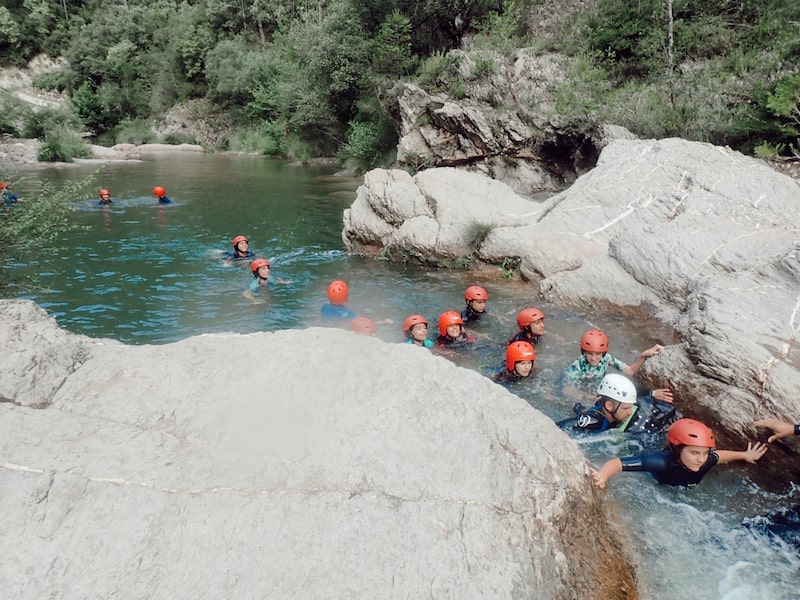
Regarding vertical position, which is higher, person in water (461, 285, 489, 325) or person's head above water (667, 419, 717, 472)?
person's head above water (667, 419, 717, 472)

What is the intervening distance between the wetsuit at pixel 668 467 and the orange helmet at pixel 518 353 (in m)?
1.99

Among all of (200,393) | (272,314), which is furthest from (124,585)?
(272,314)

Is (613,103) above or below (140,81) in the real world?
above

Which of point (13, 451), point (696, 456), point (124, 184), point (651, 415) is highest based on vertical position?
point (13, 451)

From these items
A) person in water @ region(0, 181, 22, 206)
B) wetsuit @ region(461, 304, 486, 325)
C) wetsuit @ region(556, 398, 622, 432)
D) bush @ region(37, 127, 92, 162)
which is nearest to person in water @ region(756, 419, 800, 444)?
wetsuit @ region(556, 398, 622, 432)

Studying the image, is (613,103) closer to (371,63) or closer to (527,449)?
(371,63)

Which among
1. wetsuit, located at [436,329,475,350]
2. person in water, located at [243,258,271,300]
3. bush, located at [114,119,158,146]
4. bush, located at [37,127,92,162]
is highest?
wetsuit, located at [436,329,475,350]

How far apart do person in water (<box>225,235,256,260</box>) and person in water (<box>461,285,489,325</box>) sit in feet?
20.7

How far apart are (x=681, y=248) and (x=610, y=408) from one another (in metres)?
4.53

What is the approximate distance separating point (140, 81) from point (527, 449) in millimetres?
58935

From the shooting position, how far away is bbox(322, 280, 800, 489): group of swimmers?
5003mm

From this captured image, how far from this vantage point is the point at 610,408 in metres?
5.92

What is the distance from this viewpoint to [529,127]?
19.5 metres

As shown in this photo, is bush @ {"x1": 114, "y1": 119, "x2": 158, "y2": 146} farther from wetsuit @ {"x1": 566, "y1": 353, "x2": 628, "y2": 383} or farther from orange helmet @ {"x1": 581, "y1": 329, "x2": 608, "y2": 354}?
orange helmet @ {"x1": 581, "y1": 329, "x2": 608, "y2": 354}
